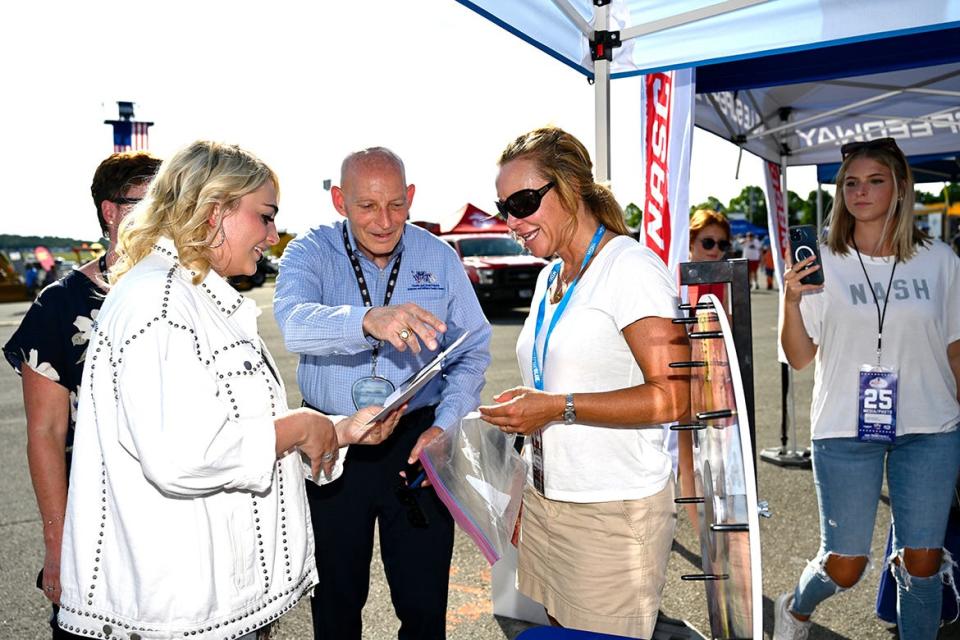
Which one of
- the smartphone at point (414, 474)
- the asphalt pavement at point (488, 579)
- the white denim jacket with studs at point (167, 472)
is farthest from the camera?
the asphalt pavement at point (488, 579)

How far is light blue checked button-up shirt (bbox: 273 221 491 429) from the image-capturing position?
2.50 m

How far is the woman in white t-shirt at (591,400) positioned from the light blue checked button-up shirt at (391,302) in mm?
451

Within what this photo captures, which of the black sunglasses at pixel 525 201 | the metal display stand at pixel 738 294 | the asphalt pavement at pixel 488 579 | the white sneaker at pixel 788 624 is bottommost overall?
the asphalt pavement at pixel 488 579

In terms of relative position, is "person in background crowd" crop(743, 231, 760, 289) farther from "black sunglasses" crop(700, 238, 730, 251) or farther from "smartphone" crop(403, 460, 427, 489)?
"smartphone" crop(403, 460, 427, 489)

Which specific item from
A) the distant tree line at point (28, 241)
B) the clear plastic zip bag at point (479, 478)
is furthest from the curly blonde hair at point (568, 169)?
the distant tree line at point (28, 241)

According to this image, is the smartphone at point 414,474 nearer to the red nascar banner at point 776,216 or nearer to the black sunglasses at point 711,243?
the black sunglasses at point 711,243

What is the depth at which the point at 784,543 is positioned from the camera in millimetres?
4211

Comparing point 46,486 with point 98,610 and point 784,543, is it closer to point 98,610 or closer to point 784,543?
point 98,610

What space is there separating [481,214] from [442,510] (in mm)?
21737

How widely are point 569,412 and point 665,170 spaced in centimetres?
231

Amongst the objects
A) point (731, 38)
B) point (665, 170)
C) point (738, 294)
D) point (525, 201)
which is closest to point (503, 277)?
point (665, 170)

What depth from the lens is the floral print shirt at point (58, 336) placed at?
200cm

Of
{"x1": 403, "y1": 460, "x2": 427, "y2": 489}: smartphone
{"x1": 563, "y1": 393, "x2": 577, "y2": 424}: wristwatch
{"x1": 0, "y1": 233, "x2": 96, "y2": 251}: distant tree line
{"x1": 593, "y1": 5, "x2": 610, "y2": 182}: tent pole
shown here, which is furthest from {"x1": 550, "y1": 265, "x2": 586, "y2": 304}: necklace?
{"x1": 0, "y1": 233, "x2": 96, "y2": 251}: distant tree line

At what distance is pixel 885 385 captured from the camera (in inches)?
105
